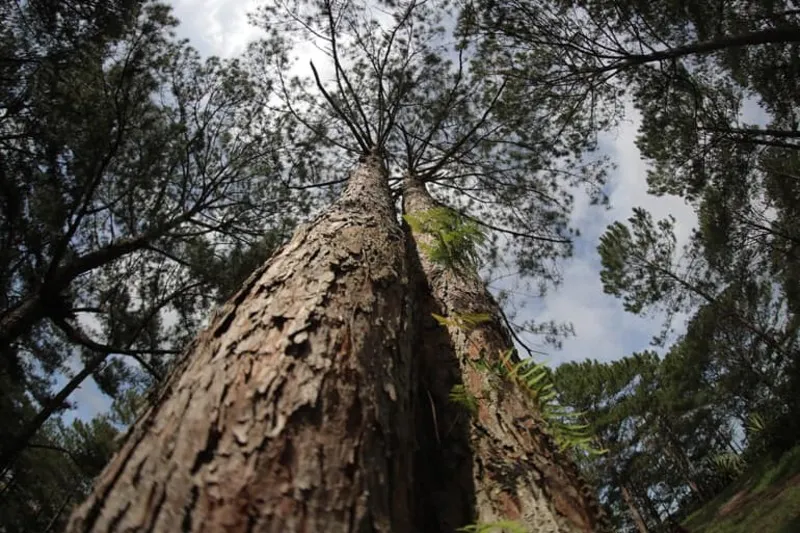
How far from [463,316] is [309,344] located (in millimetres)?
1065

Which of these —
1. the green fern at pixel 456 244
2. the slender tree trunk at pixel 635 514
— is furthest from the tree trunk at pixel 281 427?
the slender tree trunk at pixel 635 514

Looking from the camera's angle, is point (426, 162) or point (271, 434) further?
point (426, 162)

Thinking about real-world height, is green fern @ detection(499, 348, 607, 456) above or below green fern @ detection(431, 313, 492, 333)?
below

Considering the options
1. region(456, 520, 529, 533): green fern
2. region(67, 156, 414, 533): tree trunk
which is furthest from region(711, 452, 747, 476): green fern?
region(67, 156, 414, 533): tree trunk

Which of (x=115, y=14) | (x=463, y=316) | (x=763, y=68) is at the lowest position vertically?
(x=463, y=316)

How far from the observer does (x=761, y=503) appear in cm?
1110

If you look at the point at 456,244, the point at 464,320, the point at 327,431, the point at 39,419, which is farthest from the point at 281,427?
the point at 39,419

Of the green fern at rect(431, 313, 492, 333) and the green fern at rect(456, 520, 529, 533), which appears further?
the green fern at rect(431, 313, 492, 333)

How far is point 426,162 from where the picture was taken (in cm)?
709

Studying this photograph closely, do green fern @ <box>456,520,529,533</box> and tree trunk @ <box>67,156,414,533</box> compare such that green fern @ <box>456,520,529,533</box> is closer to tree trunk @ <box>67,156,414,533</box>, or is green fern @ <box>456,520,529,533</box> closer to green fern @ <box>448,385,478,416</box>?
tree trunk @ <box>67,156,414,533</box>

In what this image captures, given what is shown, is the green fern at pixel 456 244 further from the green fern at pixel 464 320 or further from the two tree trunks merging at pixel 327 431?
the two tree trunks merging at pixel 327 431

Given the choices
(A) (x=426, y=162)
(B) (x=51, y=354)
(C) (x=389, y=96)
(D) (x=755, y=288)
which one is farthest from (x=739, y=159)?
(B) (x=51, y=354)

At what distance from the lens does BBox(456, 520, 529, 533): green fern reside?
1.07 meters

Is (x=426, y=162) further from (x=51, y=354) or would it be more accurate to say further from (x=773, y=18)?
(x=51, y=354)
